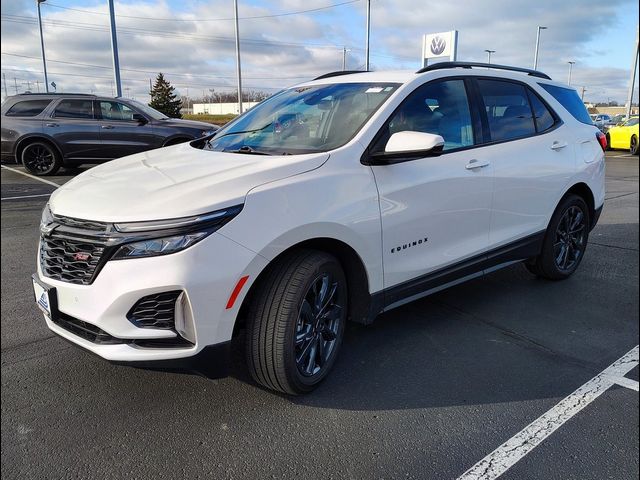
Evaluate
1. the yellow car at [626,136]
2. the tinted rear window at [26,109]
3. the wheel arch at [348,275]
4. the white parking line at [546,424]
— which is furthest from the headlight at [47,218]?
the yellow car at [626,136]

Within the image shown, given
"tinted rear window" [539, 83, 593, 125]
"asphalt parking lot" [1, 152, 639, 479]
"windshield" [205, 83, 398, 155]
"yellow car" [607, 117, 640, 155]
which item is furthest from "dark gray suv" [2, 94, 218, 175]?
"yellow car" [607, 117, 640, 155]

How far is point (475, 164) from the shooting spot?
3.65 m

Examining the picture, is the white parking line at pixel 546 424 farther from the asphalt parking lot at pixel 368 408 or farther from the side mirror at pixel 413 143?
the side mirror at pixel 413 143

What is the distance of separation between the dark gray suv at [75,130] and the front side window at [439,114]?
9.48m

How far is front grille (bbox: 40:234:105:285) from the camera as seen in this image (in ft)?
7.74

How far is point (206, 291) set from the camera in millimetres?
2312

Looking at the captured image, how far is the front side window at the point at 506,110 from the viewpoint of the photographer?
13.0 feet

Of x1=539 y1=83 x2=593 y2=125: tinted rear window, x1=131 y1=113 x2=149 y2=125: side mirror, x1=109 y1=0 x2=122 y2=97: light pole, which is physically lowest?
x1=131 y1=113 x2=149 y2=125: side mirror

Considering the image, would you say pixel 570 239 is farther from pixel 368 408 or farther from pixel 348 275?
pixel 368 408

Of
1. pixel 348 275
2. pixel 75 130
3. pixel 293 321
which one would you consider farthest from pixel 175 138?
pixel 293 321

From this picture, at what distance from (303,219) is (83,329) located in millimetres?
1178

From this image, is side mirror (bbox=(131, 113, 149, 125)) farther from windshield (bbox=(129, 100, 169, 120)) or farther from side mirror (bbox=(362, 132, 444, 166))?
side mirror (bbox=(362, 132, 444, 166))

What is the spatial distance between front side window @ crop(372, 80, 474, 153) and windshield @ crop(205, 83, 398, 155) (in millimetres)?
154

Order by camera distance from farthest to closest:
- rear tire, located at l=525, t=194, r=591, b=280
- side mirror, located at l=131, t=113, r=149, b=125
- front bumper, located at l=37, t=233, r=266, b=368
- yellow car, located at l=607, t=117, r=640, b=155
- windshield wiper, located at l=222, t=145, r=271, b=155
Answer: yellow car, located at l=607, t=117, r=640, b=155, side mirror, located at l=131, t=113, r=149, b=125, rear tire, located at l=525, t=194, r=591, b=280, windshield wiper, located at l=222, t=145, r=271, b=155, front bumper, located at l=37, t=233, r=266, b=368
